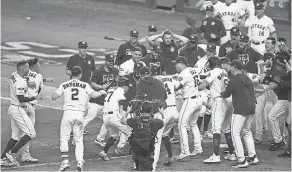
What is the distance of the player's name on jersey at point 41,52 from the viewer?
86.9 ft

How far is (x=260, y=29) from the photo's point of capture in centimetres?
2142

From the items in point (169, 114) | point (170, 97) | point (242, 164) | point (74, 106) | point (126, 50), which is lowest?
point (242, 164)

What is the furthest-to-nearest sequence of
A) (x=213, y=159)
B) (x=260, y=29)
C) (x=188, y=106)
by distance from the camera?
(x=260, y=29)
(x=188, y=106)
(x=213, y=159)

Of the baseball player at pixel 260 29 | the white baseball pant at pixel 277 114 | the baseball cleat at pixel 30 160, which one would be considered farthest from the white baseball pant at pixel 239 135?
the baseball player at pixel 260 29

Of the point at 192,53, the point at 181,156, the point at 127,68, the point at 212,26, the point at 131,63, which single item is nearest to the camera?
the point at 181,156

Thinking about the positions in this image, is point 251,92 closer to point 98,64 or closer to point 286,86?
point 286,86

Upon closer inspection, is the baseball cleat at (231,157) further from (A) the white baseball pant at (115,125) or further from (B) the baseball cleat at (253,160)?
(A) the white baseball pant at (115,125)

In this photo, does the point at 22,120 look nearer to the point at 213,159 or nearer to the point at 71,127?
the point at 71,127

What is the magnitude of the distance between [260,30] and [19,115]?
8.00m

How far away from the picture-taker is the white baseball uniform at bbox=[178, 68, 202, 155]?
1656 cm

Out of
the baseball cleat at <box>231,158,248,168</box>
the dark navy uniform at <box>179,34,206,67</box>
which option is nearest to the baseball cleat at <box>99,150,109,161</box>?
the baseball cleat at <box>231,158,248,168</box>

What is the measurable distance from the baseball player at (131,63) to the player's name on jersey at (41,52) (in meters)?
7.68

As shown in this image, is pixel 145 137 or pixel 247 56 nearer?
pixel 145 137

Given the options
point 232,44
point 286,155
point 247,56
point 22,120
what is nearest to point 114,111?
point 22,120
